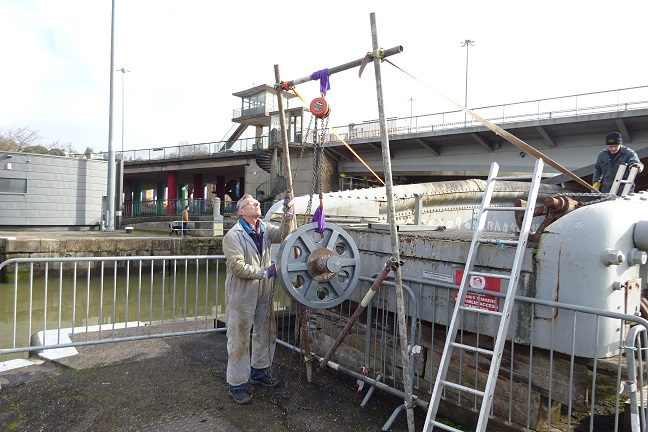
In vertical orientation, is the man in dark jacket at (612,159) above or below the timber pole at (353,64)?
below

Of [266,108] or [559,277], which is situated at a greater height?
[266,108]

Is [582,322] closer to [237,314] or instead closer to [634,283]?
[634,283]

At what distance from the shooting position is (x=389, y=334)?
4363 millimetres

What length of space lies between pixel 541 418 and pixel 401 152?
2414cm

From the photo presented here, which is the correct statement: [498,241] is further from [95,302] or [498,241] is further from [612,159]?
[95,302]

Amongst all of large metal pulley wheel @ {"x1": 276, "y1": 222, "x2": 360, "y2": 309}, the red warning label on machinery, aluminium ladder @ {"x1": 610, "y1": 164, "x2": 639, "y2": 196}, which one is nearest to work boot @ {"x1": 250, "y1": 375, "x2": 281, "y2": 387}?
large metal pulley wheel @ {"x1": 276, "y1": 222, "x2": 360, "y2": 309}

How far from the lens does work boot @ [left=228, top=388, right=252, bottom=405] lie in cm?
385

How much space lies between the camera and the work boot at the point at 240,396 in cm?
385

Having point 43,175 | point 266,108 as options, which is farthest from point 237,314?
point 266,108

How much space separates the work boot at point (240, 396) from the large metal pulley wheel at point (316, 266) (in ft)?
3.14

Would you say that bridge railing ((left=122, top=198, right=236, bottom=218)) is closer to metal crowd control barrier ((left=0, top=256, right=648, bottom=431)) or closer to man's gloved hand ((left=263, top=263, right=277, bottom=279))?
metal crowd control barrier ((left=0, top=256, right=648, bottom=431))

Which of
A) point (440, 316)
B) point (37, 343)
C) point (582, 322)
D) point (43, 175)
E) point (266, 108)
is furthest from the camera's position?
point (266, 108)

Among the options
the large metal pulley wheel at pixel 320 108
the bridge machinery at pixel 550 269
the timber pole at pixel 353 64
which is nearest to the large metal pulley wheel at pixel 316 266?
the bridge machinery at pixel 550 269

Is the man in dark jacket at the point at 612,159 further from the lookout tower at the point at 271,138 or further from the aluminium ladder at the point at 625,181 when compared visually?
the lookout tower at the point at 271,138
